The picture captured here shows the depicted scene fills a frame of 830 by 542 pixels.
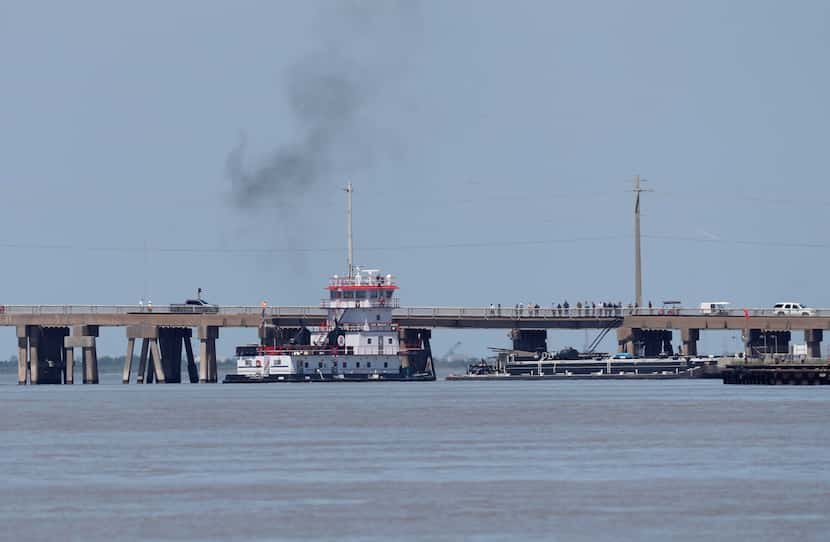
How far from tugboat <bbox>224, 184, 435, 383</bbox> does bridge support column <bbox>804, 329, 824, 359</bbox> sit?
41089 millimetres

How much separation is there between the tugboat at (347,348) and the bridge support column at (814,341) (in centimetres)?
4109

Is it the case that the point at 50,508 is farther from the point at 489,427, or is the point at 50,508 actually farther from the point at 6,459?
the point at 489,427

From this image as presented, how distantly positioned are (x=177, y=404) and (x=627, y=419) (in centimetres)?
4092

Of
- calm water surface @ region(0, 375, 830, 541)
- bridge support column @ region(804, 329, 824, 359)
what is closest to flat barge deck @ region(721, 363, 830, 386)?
bridge support column @ region(804, 329, 824, 359)

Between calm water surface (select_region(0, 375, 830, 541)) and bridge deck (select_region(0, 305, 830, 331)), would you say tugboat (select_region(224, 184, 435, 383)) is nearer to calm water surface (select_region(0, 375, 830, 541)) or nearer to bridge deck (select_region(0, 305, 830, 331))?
bridge deck (select_region(0, 305, 830, 331))

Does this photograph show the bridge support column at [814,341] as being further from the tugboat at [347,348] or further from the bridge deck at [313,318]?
the tugboat at [347,348]

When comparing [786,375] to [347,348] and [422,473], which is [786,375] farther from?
[422,473]

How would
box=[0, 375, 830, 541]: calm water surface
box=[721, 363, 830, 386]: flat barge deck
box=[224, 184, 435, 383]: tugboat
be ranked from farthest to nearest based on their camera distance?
1. box=[224, 184, 435, 383]: tugboat
2. box=[721, 363, 830, 386]: flat barge deck
3. box=[0, 375, 830, 541]: calm water surface

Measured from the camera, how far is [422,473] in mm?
68188

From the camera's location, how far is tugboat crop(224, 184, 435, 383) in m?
190

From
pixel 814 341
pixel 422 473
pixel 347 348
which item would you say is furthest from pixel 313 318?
pixel 422 473

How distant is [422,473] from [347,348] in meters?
123

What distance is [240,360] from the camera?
648 feet

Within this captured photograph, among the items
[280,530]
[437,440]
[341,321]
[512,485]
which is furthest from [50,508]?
[341,321]
